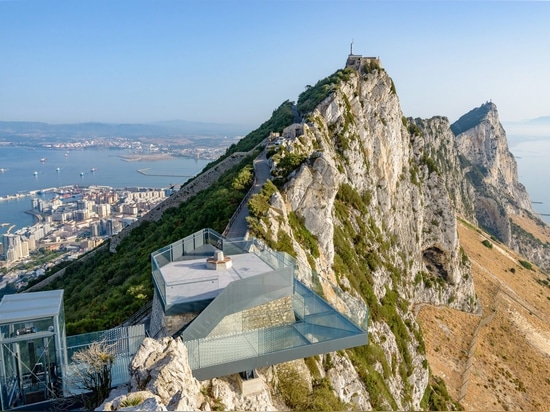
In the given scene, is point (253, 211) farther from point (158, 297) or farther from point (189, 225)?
point (158, 297)

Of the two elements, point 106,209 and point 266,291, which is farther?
point 106,209

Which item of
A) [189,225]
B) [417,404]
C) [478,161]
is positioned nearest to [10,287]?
[189,225]

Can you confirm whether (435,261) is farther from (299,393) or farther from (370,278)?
(299,393)

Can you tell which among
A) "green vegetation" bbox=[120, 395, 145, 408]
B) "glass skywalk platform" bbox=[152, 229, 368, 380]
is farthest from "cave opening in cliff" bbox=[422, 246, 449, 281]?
"green vegetation" bbox=[120, 395, 145, 408]

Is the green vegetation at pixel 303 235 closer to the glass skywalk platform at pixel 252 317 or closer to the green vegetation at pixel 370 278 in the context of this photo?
the green vegetation at pixel 370 278

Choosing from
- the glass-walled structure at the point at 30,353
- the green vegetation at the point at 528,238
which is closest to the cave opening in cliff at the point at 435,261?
the glass-walled structure at the point at 30,353

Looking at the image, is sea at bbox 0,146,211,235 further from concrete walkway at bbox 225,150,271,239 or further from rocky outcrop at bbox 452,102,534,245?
concrete walkway at bbox 225,150,271,239
